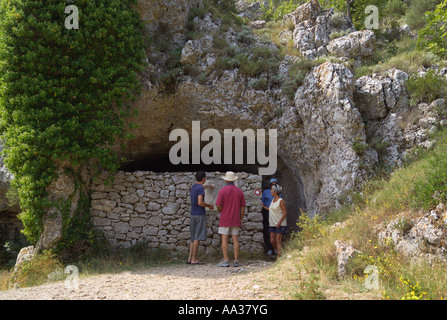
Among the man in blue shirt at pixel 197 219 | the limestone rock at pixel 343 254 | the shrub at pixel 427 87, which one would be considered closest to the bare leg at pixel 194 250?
the man in blue shirt at pixel 197 219

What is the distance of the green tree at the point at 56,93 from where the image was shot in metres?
6.89

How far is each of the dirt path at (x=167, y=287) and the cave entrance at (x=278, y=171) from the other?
4525 millimetres

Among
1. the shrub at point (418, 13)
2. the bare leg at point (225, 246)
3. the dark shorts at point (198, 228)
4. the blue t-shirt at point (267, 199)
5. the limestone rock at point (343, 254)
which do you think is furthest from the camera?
the shrub at point (418, 13)

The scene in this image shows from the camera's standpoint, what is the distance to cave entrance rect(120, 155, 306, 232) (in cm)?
1027

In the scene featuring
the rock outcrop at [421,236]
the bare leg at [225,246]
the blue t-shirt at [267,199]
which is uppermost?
the blue t-shirt at [267,199]

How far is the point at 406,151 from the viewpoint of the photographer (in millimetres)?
7547

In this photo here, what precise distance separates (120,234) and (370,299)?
20.5ft

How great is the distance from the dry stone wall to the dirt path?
2.04m

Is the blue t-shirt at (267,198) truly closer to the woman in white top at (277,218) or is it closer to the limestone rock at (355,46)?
the woman in white top at (277,218)

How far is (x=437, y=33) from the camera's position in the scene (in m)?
9.52

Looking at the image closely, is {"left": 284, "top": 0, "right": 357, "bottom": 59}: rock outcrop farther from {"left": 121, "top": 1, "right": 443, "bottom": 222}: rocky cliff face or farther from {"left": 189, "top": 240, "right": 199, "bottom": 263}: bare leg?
{"left": 189, "top": 240, "right": 199, "bottom": 263}: bare leg

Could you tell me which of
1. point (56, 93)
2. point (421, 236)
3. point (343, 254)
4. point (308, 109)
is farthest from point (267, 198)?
point (56, 93)

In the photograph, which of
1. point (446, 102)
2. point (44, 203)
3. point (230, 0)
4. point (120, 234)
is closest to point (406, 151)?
point (446, 102)

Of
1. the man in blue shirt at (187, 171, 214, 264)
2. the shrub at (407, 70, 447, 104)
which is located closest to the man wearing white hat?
the man in blue shirt at (187, 171, 214, 264)
